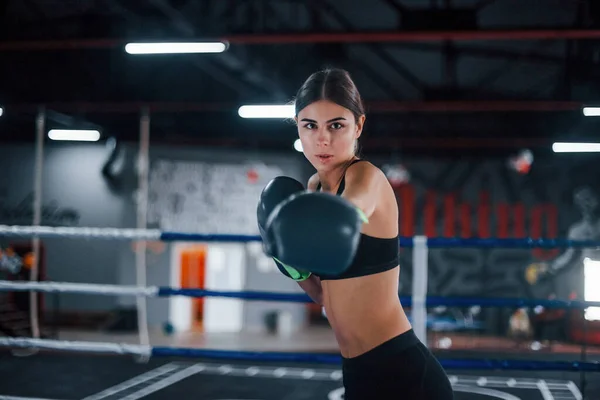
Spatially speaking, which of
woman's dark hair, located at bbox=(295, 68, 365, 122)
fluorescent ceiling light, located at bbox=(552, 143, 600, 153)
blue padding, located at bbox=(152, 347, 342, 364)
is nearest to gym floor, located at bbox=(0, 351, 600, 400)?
blue padding, located at bbox=(152, 347, 342, 364)

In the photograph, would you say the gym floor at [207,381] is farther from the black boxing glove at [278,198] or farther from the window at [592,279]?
the window at [592,279]

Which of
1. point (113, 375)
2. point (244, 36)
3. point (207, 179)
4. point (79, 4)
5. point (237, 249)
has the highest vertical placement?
point (79, 4)

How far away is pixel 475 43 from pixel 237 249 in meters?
4.74

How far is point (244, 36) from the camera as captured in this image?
5.06 metres

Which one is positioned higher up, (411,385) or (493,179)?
(493,179)

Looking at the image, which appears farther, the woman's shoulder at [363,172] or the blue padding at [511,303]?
the blue padding at [511,303]

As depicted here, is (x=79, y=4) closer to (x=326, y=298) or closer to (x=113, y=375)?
(x=113, y=375)

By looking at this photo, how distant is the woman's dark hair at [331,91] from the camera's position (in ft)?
4.35

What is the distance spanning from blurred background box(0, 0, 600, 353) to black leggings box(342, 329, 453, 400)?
4.95 meters

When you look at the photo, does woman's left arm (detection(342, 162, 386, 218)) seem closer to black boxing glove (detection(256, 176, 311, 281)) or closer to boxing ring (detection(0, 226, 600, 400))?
A: black boxing glove (detection(256, 176, 311, 281))

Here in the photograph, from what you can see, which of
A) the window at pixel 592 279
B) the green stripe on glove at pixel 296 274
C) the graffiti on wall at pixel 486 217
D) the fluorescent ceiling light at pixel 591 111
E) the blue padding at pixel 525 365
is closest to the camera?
the green stripe on glove at pixel 296 274

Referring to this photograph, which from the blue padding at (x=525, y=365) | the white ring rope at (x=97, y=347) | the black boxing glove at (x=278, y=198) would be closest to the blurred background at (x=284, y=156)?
the white ring rope at (x=97, y=347)

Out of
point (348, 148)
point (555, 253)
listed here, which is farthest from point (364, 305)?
point (555, 253)

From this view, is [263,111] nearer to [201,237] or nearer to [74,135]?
[74,135]
